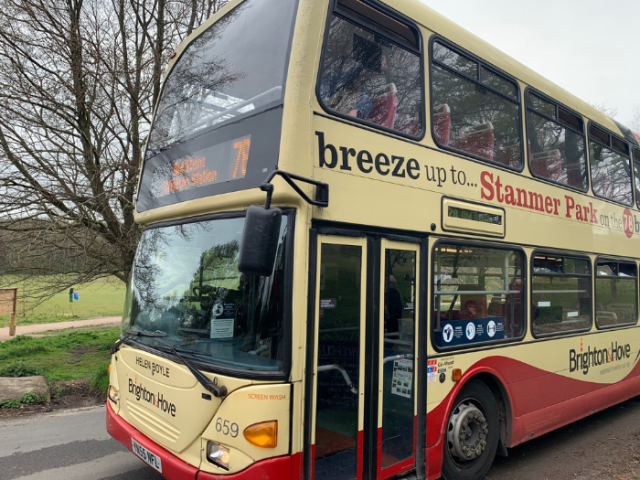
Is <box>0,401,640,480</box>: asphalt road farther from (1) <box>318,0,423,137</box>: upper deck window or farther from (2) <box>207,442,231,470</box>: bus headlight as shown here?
(1) <box>318,0,423,137</box>: upper deck window

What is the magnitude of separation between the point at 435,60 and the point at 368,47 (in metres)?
0.85

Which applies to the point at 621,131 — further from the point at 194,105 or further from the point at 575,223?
the point at 194,105

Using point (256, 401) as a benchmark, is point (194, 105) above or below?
above

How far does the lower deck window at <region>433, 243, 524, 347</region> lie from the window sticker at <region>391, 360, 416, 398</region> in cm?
40

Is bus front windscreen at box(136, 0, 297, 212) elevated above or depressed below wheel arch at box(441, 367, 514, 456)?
above

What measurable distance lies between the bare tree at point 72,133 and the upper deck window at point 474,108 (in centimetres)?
667

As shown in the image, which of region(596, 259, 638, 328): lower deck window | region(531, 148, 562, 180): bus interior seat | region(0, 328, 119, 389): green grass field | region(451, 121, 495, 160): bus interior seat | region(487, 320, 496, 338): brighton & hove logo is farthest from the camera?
region(0, 328, 119, 389): green grass field

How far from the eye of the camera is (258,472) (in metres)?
2.98

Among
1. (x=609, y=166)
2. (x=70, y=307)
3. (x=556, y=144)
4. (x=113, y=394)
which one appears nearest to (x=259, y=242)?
(x=113, y=394)

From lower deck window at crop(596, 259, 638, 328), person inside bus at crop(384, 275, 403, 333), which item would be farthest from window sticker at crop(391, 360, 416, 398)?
lower deck window at crop(596, 259, 638, 328)

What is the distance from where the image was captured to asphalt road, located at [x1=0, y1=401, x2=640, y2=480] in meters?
4.70

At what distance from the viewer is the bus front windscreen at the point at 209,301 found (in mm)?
3172

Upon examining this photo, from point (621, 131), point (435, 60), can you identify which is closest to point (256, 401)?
point (435, 60)

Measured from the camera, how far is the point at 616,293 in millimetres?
6809
